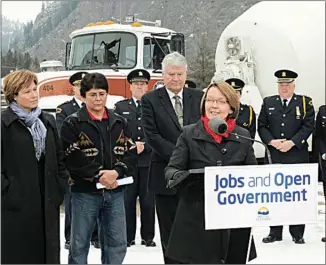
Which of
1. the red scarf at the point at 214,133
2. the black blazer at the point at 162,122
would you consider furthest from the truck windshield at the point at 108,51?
the red scarf at the point at 214,133

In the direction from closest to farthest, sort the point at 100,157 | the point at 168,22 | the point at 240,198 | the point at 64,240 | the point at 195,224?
the point at 240,198
the point at 195,224
the point at 100,157
the point at 64,240
the point at 168,22

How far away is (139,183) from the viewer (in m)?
5.93

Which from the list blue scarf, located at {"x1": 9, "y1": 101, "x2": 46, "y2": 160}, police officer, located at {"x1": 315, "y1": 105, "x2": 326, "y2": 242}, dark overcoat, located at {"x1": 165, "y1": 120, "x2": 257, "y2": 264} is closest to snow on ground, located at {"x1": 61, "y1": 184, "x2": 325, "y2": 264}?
police officer, located at {"x1": 315, "y1": 105, "x2": 326, "y2": 242}

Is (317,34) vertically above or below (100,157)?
above

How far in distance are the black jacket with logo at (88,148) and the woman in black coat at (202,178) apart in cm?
94

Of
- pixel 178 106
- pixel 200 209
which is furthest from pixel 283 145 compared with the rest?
pixel 200 209

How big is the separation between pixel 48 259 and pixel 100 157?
0.77 meters

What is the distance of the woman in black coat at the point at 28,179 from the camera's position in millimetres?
3643

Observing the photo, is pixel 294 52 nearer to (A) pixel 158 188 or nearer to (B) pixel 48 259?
(A) pixel 158 188

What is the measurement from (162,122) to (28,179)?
1093 mm

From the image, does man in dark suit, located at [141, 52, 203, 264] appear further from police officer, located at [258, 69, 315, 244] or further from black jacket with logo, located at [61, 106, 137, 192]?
police officer, located at [258, 69, 315, 244]

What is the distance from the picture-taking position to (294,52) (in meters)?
8.13

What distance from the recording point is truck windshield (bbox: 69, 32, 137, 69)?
27.9ft

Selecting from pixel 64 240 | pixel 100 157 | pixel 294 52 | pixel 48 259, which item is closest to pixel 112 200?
pixel 100 157
